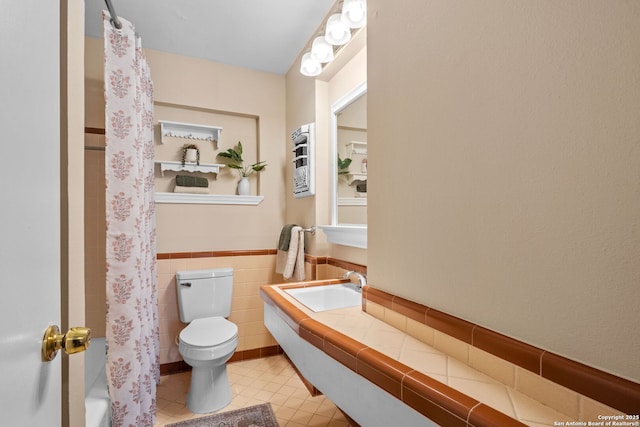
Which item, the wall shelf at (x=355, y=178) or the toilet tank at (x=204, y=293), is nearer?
the wall shelf at (x=355, y=178)

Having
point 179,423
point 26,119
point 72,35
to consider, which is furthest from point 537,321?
point 179,423

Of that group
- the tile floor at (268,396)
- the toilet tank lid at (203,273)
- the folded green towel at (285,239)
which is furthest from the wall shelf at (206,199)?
the tile floor at (268,396)

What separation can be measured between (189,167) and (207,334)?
126 centimetres

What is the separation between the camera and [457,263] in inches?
30.2

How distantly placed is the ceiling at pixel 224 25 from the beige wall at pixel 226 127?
0.14 m

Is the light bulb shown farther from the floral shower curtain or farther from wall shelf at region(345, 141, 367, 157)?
the floral shower curtain

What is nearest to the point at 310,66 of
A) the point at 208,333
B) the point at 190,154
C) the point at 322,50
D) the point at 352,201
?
the point at 322,50

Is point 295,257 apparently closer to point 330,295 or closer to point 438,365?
point 330,295

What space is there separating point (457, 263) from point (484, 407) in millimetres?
329

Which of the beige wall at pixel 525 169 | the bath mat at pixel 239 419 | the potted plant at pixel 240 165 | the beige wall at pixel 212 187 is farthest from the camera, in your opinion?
the potted plant at pixel 240 165

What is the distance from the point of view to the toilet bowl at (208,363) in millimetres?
1744

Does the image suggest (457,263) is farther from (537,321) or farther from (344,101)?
(344,101)

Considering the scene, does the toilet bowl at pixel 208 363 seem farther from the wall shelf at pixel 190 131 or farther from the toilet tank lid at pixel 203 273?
the wall shelf at pixel 190 131

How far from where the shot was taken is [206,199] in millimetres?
2309
